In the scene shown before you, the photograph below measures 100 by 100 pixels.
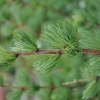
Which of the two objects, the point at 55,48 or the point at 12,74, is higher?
the point at 12,74

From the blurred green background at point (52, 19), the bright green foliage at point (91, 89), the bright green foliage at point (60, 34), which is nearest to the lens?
the bright green foliage at point (60, 34)

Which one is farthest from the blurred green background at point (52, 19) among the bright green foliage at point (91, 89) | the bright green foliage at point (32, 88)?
the bright green foliage at point (91, 89)

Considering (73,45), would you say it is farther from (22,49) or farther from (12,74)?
(12,74)

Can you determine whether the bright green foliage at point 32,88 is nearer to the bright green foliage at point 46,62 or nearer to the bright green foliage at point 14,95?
the bright green foliage at point 14,95

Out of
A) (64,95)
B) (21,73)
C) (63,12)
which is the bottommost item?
(64,95)

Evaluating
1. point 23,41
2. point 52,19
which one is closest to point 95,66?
point 23,41

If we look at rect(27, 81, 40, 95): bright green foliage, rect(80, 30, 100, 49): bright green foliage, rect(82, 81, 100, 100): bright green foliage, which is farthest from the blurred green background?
rect(80, 30, 100, 49): bright green foliage

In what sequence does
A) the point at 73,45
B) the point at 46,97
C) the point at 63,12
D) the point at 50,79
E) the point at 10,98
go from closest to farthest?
1. the point at 73,45
2. the point at 10,98
3. the point at 46,97
4. the point at 50,79
5. the point at 63,12

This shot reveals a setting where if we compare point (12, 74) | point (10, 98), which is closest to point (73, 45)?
point (10, 98)
